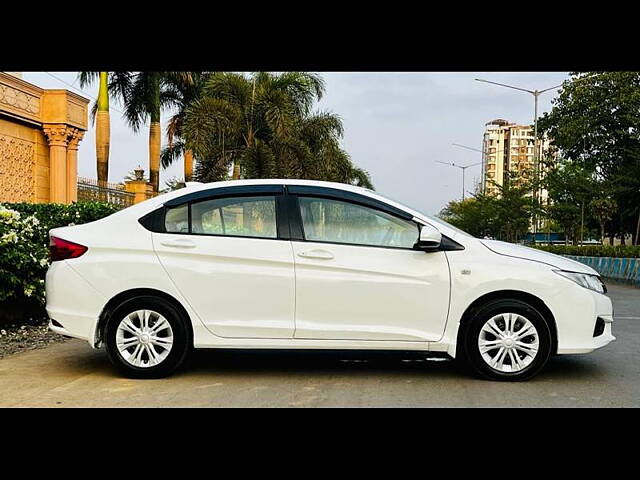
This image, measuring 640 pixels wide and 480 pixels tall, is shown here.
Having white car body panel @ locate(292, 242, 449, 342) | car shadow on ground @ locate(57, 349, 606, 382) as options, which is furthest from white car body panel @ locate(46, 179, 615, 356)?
car shadow on ground @ locate(57, 349, 606, 382)

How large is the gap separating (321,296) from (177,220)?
4.61 ft

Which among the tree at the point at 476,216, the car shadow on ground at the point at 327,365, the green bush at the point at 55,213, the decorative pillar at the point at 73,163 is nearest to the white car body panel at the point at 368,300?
the car shadow on ground at the point at 327,365

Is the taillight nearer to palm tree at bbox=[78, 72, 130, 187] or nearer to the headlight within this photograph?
the headlight

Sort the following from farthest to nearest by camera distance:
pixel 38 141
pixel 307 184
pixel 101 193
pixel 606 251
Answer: pixel 606 251 → pixel 101 193 → pixel 38 141 → pixel 307 184

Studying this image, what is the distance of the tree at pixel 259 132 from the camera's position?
82.0 feet

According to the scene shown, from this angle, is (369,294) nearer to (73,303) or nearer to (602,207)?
(73,303)

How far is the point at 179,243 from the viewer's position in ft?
20.5

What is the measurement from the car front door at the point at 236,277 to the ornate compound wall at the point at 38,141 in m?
11.5

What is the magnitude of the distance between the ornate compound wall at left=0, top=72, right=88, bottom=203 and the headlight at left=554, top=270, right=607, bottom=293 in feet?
44.0

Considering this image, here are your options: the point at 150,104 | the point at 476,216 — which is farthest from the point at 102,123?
the point at 476,216

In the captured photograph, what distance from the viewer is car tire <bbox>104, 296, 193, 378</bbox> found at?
6.13m

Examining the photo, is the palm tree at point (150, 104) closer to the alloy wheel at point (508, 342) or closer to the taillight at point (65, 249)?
the taillight at point (65, 249)
